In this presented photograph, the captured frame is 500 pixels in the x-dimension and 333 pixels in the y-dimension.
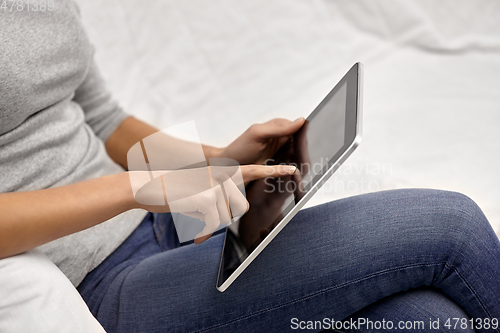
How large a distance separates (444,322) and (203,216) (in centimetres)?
33

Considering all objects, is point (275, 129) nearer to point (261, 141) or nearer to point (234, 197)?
point (261, 141)

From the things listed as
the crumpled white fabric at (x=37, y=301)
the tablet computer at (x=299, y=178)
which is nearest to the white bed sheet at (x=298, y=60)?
the tablet computer at (x=299, y=178)

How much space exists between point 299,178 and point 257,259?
13 cm

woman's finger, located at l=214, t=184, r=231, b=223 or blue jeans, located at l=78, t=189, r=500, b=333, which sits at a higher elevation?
woman's finger, located at l=214, t=184, r=231, b=223

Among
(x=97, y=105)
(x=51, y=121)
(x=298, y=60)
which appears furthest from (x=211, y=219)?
(x=298, y=60)

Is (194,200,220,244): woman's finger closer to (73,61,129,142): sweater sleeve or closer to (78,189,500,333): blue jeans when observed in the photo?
(78,189,500,333): blue jeans

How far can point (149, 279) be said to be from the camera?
1.72ft

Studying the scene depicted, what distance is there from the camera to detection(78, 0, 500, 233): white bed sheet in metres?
0.98

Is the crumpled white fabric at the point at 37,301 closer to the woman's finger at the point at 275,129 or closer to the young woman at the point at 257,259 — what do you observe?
the young woman at the point at 257,259

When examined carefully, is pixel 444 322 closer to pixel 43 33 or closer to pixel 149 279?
pixel 149 279

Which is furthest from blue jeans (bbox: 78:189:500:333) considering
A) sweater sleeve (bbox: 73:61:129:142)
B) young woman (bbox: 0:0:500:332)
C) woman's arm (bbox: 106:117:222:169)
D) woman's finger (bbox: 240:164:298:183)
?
sweater sleeve (bbox: 73:61:129:142)

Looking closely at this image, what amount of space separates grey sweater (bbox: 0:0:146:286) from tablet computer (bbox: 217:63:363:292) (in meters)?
0.22

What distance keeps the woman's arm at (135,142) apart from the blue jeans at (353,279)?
232 mm

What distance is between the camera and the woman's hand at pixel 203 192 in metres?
0.44
